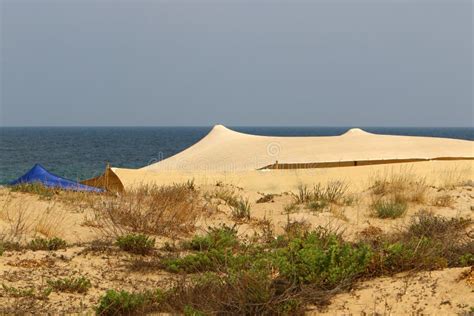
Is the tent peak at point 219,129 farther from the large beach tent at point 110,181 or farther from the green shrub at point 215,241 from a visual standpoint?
the green shrub at point 215,241

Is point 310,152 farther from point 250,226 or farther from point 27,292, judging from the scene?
point 27,292

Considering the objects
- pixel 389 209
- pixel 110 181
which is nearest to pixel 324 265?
pixel 389 209

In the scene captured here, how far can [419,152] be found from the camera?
22.6m

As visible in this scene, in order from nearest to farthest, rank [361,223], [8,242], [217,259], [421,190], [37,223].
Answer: [217,259], [8,242], [37,223], [361,223], [421,190]

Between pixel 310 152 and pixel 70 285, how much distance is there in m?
17.6

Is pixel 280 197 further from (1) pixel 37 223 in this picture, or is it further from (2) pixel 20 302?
(2) pixel 20 302

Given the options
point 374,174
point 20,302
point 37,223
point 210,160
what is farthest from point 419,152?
point 20,302

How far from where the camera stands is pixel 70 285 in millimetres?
6129

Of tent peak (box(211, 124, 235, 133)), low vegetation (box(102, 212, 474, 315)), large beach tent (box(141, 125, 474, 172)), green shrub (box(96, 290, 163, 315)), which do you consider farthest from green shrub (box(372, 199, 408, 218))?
tent peak (box(211, 124, 235, 133))

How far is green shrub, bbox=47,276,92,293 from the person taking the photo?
6.11 metres

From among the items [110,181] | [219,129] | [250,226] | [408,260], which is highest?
[219,129]

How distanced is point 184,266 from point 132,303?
157 centimetres

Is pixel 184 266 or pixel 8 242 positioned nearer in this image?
pixel 184 266

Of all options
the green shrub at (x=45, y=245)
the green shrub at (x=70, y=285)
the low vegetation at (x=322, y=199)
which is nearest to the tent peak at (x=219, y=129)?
the low vegetation at (x=322, y=199)
